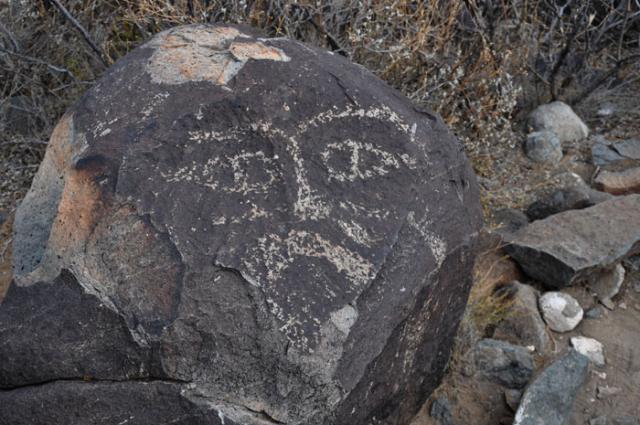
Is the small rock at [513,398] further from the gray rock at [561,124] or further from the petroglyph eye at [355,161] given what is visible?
the gray rock at [561,124]

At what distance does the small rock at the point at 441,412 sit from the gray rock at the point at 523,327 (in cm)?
55

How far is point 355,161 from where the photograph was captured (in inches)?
90.1

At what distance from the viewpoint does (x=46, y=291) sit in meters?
2.13

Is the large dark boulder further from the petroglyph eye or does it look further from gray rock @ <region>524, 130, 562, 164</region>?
gray rock @ <region>524, 130, 562, 164</region>

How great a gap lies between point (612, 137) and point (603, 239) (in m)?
1.48

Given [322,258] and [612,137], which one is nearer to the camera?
[322,258]

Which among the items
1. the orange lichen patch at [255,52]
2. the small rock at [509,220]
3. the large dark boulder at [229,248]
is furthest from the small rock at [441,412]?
the orange lichen patch at [255,52]

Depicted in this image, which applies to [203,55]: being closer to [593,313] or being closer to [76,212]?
[76,212]

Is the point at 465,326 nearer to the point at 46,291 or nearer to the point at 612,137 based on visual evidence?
the point at 46,291

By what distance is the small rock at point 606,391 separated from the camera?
10.0 feet

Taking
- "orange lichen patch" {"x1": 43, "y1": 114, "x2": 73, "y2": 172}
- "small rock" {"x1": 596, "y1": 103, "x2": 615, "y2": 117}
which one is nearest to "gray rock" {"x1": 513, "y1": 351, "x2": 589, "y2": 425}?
"orange lichen patch" {"x1": 43, "y1": 114, "x2": 73, "y2": 172}

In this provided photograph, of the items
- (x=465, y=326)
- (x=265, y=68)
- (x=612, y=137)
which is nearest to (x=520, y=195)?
(x=612, y=137)

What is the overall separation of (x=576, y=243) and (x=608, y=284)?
0.24 meters

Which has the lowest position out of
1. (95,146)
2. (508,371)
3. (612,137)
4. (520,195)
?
(612,137)
